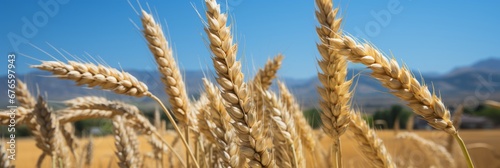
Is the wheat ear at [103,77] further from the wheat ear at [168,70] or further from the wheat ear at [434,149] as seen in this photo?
the wheat ear at [434,149]

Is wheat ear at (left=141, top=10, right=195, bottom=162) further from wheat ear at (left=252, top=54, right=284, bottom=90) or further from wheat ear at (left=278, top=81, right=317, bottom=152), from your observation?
wheat ear at (left=252, top=54, right=284, bottom=90)

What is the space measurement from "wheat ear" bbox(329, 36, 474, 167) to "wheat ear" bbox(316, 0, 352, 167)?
147mm

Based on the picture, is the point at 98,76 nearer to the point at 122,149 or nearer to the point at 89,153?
the point at 122,149

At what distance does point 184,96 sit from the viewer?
2.04m

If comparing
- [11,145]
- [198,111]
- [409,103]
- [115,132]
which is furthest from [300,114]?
[11,145]

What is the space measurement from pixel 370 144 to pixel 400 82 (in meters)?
0.54

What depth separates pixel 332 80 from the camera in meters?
1.60

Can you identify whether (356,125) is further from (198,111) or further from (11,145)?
(11,145)

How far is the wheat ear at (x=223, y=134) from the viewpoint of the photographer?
5.21ft

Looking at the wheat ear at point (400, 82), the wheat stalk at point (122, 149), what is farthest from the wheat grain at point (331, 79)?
the wheat stalk at point (122, 149)

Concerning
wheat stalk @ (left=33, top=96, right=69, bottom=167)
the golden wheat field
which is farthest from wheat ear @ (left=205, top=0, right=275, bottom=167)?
wheat stalk @ (left=33, top=96, right=69, bottom=167)

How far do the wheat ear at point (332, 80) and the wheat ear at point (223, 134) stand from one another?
0.32 meters

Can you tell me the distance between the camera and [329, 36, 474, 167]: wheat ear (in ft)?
4.53

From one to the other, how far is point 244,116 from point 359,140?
0.68 meters
